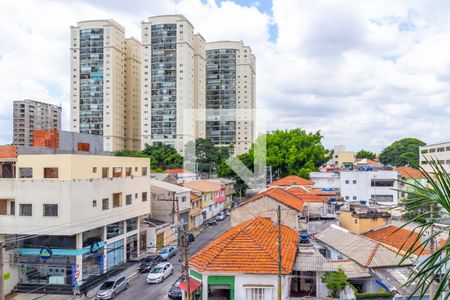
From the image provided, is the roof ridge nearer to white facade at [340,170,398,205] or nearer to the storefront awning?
the storefront awning

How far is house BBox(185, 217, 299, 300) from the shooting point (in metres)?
14.0

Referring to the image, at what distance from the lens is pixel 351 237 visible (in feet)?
65.0

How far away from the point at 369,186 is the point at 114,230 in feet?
80.4

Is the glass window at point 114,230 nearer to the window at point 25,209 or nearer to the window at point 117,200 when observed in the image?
the window at point 117,200

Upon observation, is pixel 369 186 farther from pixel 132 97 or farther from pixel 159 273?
pixel 132 97

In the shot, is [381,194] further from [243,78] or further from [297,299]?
[243,78]

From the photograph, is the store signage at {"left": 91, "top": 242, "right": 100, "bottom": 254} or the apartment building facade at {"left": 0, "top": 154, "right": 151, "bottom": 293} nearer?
the apartment building facade at {"left": 0, "top": 154, "right": 151, "bottom": 293}

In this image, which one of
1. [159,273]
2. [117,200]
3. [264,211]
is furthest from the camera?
[117,200]

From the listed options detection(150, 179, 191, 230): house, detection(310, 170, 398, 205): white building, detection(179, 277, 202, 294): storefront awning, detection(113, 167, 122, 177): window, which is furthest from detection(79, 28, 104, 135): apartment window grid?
detection(179, 277, 202, 294): storefront awning

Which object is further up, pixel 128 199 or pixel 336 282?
pixel 128 199

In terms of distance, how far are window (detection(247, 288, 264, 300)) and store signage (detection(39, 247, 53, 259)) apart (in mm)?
13392

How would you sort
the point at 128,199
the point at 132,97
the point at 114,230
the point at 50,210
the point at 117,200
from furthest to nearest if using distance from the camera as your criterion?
the point at 132,97, the point at 128,199, the point at 117,200, the point at 114,230, the point at 50,210

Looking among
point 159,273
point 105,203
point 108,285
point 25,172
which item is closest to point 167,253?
point 159,273

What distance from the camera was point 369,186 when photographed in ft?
124
